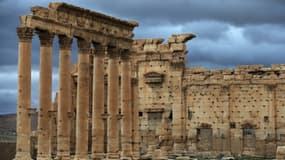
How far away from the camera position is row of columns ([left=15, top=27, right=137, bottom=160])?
33.2 meters

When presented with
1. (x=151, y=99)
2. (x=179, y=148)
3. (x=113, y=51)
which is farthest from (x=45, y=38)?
(x=179, y=148)

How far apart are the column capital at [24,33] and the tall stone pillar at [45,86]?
1.88 meters

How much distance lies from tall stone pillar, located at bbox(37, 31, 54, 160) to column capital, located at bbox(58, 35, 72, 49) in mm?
1166

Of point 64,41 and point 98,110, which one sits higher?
point 64,41

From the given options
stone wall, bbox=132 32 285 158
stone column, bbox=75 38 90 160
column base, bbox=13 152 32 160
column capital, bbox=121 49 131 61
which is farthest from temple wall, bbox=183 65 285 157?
column base, bbox=13 152 32 160

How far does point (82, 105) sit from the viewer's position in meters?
38.3

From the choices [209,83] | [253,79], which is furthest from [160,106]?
[253,79]

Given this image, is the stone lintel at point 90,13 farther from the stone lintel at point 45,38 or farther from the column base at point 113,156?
the column base at point 113,156

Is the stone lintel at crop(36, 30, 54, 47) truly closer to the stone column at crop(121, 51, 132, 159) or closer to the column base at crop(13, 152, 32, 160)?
the column base at crop(13, 152, 32, 160)

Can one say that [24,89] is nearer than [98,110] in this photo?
Yes

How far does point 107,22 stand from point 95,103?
17.3 ft

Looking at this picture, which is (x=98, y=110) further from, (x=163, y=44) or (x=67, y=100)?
(x=163, y=44)

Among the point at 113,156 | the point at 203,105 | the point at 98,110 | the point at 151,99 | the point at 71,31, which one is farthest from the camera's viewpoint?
the point at 151,99

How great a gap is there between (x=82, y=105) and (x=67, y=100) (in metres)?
1.62
